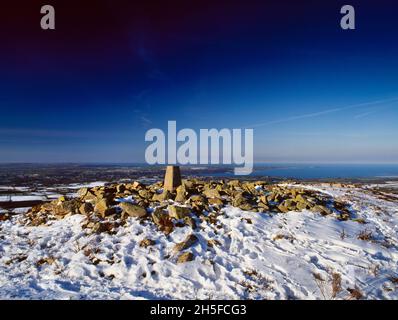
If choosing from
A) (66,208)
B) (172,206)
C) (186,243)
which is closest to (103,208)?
(66,208)

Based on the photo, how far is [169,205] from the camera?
36.9ft

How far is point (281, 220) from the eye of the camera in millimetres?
10289

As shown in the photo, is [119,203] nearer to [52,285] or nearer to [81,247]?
[81,247]

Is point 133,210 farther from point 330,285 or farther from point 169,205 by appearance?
point 330,285

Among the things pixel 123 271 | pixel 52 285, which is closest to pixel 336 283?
pixel 123 271

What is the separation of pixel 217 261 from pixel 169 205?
171 inches

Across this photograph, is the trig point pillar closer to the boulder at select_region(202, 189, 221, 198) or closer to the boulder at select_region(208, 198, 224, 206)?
the boulder at select_region(202, 189, 221, 198)

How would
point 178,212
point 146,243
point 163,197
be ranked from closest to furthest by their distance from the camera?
point 146,243 < point 178,212 < point 163,197

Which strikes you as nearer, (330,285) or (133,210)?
(330,285)

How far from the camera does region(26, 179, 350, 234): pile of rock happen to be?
33.1 feet

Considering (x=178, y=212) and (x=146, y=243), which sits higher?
(x=178, y=212)

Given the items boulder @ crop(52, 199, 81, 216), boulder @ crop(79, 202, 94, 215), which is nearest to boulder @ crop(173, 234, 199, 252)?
boulder @ crop(79, 202, 94, 215)

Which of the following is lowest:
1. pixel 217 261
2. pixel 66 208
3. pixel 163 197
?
pixel 217 261

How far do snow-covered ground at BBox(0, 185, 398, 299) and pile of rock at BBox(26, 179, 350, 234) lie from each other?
1.71ft
